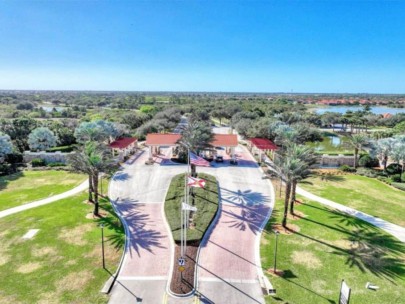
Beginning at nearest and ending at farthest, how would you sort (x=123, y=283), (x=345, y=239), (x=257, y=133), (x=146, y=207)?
(x=123, y=283) → (x=345, y=239) → (x=146, y=207) → (x=257, y=133)

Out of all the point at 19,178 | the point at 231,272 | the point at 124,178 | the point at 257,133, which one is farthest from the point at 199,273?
the point at 257,133

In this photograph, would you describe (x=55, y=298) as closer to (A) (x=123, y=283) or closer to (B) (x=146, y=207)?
(A) (x=123, y=283)

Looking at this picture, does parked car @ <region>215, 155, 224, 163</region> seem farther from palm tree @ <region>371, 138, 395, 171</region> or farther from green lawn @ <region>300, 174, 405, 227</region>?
palm tree @ <region>371, 138, 395, 171</region>

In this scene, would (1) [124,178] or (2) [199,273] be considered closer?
(2) [199,273]

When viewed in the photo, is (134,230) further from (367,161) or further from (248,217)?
(367,161)

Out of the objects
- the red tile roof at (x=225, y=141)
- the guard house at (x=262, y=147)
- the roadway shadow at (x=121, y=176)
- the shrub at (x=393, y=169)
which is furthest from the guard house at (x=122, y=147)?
the shrub at (x=393, y=169)

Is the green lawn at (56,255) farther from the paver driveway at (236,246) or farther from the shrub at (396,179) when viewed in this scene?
the shrub at (396,179)
